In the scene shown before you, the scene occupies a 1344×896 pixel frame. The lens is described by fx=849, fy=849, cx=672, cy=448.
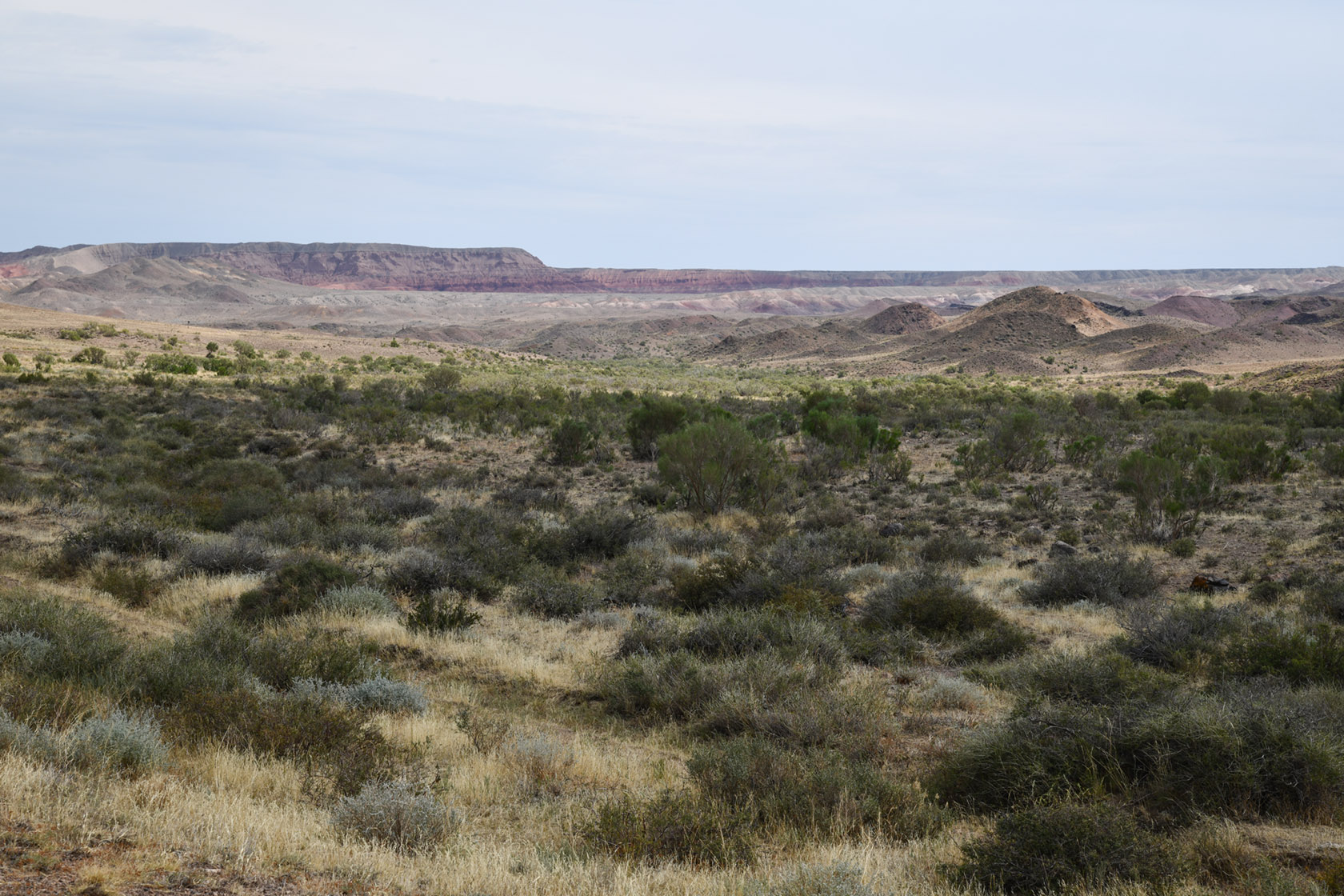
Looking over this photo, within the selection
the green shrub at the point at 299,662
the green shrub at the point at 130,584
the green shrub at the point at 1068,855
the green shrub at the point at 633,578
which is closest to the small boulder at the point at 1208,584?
the green shrub at the point at 633,578

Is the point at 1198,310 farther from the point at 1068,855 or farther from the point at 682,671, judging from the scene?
the point at 1068,855

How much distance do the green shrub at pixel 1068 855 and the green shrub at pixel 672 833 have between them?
1142mm

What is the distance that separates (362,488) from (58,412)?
1232 centimetres

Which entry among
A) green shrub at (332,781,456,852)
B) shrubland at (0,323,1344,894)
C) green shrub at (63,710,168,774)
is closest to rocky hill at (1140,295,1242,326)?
shrubland at (0,323,1344,894)

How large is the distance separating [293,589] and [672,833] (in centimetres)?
671

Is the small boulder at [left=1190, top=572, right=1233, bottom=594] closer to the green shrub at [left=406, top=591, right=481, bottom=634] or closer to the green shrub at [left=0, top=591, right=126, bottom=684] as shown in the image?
the green shrub at [left=406, top=591, right=481, bottom=634]

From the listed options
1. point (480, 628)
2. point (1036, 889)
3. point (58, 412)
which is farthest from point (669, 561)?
point (58, 412)

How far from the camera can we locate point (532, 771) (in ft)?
19.0

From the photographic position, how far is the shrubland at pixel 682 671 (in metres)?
4.34

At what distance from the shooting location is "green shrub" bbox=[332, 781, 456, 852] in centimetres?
445

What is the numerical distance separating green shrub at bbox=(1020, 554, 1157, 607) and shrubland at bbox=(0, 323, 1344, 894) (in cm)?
5

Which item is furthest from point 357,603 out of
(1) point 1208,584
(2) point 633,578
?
(1) point 1208,584

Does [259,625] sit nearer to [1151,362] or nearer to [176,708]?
[176,708]

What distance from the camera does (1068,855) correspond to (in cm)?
411
